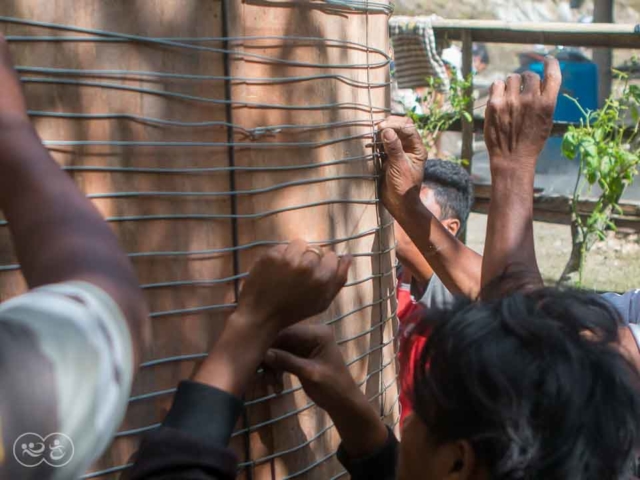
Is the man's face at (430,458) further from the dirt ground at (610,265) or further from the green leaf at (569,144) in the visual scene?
the dirt ground at (610,265)

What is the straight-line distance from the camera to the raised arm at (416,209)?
177 centimetres

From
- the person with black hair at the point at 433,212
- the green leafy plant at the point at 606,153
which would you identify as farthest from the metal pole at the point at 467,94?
the person with black hair at the point at 433,212

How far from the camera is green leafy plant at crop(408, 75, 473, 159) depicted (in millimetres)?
4891

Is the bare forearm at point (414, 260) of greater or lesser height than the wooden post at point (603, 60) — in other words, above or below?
below

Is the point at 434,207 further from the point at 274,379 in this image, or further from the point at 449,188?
the point at 274,379

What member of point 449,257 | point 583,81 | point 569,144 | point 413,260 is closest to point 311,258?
point 449,257

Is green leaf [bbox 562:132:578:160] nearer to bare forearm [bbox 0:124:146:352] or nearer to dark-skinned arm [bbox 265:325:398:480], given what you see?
dark-skinned arm [bbox 265:325:398:480]

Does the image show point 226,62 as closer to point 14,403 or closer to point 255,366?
point 255,366

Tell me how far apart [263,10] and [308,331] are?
0.51 meters

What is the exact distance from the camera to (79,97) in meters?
1.24

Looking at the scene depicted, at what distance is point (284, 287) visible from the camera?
4.07 ft

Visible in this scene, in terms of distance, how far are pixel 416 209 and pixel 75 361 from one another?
4.38ft

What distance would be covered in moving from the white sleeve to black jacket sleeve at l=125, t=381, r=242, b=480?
1.19ft

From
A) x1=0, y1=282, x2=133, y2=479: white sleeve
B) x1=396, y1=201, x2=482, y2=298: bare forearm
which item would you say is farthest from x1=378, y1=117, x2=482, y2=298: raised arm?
x1=0, y1=282, x2=133, y2=479: white sleeve
